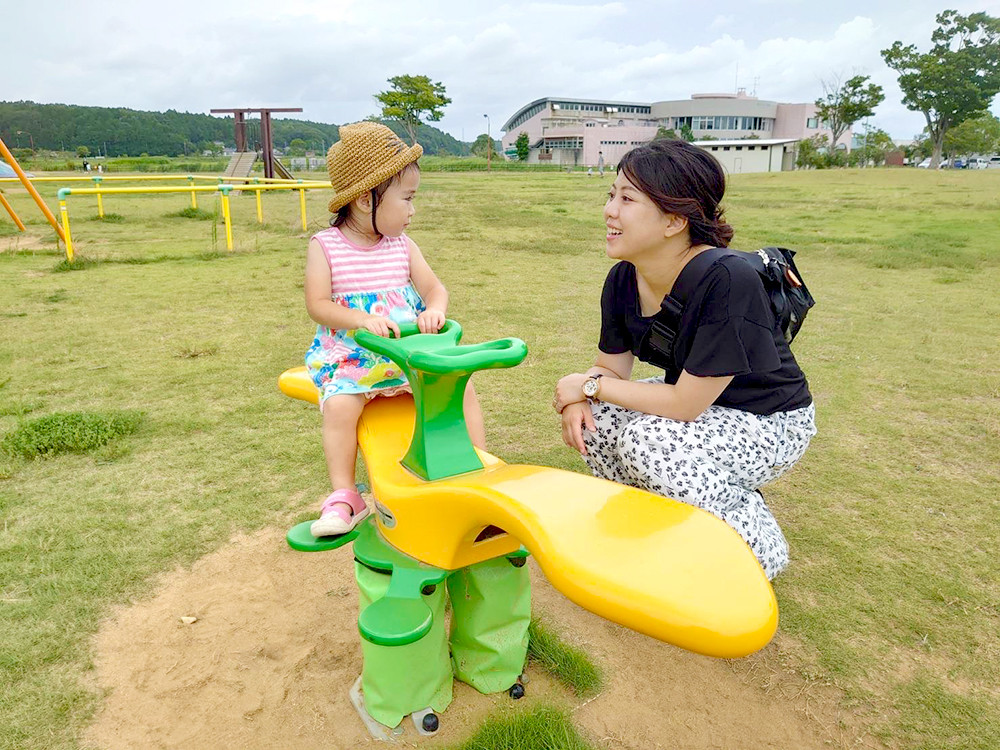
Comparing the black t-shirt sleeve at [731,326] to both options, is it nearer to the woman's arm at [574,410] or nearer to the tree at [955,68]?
the woman's arm at [574,410]

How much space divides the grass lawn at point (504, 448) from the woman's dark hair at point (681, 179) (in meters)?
1.21

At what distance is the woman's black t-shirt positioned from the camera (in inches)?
68.7

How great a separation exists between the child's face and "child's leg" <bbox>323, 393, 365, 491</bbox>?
0.50m

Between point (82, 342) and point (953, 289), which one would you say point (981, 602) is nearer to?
point (82, 342)

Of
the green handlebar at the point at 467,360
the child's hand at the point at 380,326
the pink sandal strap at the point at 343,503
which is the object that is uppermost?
the child's hand at the point at 380,326

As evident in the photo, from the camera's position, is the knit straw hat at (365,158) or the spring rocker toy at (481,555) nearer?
the spring rocker toy at (481,555)

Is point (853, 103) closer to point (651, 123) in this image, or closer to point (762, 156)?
point (762, 156)

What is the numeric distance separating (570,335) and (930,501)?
2.80m

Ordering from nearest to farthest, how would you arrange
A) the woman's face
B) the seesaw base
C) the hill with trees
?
the seesaw base < the woman's face < the hill with trees

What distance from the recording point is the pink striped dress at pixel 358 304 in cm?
212

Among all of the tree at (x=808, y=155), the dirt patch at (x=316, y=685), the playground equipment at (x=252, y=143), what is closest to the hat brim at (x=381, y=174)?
the dirt patch at (x=316, y=685)

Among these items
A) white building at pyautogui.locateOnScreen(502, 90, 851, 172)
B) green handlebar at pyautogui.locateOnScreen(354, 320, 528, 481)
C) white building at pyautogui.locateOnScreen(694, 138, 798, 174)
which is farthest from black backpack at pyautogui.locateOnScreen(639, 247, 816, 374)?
white building at pyautogui.locateOnScreen(502, 90, 851, 172)

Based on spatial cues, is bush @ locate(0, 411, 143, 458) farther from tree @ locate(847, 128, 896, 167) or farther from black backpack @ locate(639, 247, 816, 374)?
tree @ locate(847, 128, 896, 167)

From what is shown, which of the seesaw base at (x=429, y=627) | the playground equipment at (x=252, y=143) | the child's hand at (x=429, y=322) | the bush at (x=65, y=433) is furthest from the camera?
the playground equipment at (x=252, y=143)
